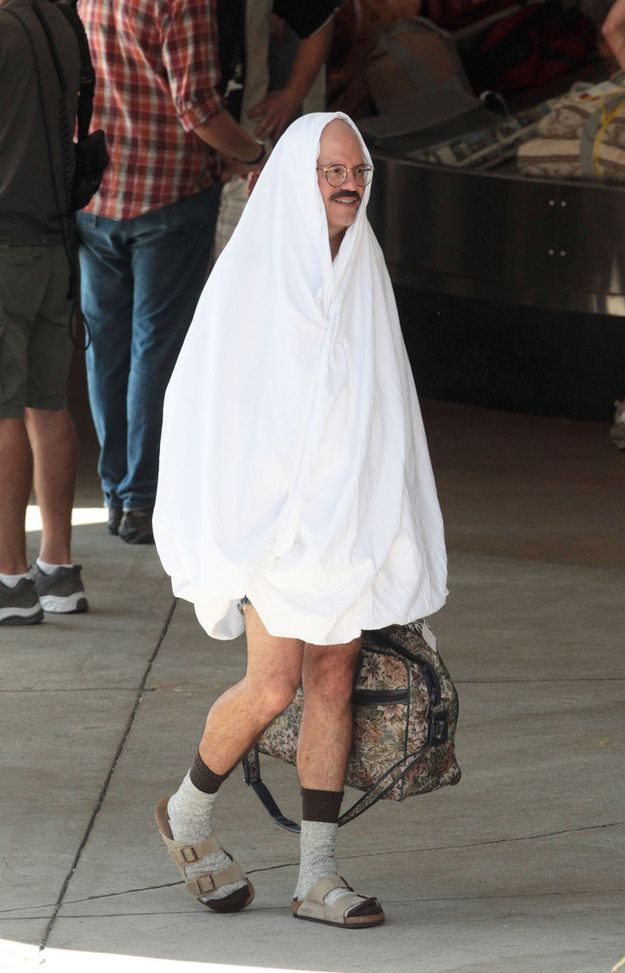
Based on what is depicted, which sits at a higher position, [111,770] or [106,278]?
[106,278]

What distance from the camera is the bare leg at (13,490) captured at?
5535 mm

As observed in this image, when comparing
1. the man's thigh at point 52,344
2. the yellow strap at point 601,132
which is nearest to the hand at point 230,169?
the man's thigh at point 52,344

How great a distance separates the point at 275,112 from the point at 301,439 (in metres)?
4.03

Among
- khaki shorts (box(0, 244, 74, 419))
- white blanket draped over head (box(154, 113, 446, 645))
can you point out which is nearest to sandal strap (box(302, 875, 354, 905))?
white blanket draped over head (box(154, 113, 446, 645))

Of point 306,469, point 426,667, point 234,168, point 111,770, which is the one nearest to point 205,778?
point 426,667

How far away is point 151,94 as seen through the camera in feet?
20.9

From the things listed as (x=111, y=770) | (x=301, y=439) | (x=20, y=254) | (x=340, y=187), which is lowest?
(x=111, y=770)

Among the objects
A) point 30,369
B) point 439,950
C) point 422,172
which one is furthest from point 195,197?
point 439,950

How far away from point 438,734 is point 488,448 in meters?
5.03

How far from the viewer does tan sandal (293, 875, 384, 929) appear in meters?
3.42

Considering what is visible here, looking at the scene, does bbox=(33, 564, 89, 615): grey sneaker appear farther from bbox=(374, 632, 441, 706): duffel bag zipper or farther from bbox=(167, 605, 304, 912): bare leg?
bbox=(374, 632, 441, 706): duffel bag zipper

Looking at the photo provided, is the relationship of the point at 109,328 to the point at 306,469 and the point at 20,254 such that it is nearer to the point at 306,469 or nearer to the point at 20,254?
the point at 20,254

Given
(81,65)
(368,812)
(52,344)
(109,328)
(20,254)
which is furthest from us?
(109,328)

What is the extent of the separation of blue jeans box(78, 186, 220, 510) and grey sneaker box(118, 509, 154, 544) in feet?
0.12
